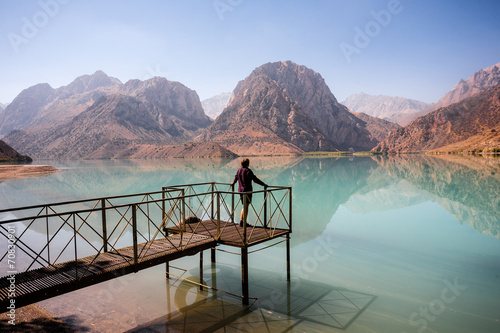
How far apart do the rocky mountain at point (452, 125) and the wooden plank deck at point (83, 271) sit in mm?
159224

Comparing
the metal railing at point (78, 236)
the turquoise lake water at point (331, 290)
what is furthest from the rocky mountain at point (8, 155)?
the turquoise lake water at point (331, 290)

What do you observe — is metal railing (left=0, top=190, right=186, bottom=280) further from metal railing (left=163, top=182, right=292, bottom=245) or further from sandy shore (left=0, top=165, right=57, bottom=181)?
sandy shore (left=0, top=165, right=57, bottom=181)

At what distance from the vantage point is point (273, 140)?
16450cm

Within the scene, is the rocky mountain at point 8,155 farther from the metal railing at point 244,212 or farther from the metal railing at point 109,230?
the metal railing at point 244,212

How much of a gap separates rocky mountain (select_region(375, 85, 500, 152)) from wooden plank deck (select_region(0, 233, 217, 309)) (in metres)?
159

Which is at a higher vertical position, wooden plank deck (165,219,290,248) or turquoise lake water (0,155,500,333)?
wooden plank deck (165,219,290,248)

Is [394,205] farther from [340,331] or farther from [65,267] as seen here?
[65,267]

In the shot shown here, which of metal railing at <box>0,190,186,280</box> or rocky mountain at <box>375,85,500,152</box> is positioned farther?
rocky mountain at <box>375,85,500,152</box>

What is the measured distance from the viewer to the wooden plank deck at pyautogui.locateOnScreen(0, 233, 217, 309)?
5777 millimetres

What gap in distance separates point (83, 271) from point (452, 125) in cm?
18769

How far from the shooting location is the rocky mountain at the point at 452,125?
496 feet

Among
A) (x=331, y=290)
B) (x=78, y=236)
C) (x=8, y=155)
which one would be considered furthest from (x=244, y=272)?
(x=8, y=155)

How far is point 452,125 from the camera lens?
161500mm

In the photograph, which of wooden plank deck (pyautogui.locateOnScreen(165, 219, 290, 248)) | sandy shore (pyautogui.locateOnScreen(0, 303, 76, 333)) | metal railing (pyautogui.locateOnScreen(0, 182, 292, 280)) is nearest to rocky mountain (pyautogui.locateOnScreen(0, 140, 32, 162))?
metal railing (pyautogui.locateOnScreen(0, 182, 292, 280))
